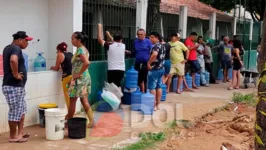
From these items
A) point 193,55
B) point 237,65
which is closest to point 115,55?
point 193,55

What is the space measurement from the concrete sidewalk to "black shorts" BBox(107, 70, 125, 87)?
2.00 ft

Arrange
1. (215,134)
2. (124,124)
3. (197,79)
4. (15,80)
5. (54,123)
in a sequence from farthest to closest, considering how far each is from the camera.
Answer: (197,79)
(124,124)
(215,134)
(54,123)
(15,80)

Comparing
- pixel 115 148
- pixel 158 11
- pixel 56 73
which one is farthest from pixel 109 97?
pixel 158 11

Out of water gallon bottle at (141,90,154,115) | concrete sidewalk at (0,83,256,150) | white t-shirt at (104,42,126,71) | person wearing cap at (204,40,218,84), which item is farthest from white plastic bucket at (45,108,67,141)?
person wearing cap at (204,40,218,84)

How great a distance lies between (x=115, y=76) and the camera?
31.5 feet

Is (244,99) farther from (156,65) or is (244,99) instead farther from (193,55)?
(156,65)

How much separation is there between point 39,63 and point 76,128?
222 centimetres

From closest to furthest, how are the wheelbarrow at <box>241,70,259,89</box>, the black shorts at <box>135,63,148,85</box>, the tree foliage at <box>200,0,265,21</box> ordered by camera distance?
the black shorts at <box>135,63,148,85</box>
the wheelbarrow at <box>241,70,259,89</box>
the tree foliage at <box>200,0,265,21</box>

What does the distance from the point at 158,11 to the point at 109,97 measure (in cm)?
466

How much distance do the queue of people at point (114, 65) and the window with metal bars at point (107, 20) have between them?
30 cm

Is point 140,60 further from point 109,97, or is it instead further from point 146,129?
point 146,129

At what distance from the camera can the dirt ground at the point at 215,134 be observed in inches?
266

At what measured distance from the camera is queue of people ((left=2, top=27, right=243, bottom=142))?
6402 mm

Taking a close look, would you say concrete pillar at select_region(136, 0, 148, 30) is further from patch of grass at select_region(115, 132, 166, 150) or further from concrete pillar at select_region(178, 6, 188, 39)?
patch of grass at select_region(115, 132, 166, 150)
